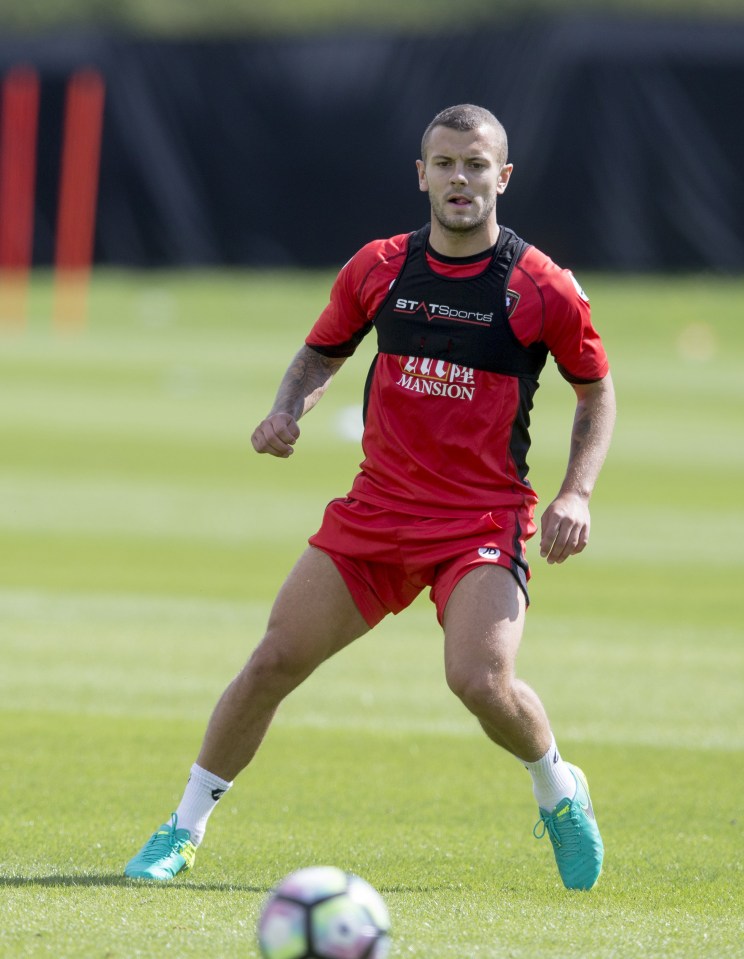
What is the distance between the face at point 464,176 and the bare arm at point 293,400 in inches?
27.7

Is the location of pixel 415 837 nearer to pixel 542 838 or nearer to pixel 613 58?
pixel 542 838

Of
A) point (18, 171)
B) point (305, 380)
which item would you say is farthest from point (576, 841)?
point (18, 171)

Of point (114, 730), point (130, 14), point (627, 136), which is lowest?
point (114, 730)

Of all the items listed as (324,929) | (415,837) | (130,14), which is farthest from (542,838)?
(130,14)

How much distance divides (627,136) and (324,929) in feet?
113

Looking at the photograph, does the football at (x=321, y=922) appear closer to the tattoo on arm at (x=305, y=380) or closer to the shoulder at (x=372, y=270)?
the tattoo on arm at (x=305, y=380)

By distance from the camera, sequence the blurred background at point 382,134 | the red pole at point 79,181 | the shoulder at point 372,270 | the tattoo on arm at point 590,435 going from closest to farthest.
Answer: the tattoo on arm at point 590,435 → the shoulder at point 372,270 → the blurred background at point 382,134 → the red pole at point 79,181

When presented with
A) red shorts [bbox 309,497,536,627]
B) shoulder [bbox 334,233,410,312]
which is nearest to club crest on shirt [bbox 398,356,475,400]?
shoulder [bbox 334,233,410,312]

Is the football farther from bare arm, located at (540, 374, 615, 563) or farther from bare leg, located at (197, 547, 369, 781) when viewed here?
bare arm, located at (540, 374, 615, 563)

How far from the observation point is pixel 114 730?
7512mm

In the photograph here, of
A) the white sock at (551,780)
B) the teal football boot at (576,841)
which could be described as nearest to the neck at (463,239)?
the white sock at (551,780)

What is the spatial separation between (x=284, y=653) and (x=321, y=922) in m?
1.35

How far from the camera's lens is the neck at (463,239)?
17.8 feet

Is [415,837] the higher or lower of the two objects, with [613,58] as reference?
lower
